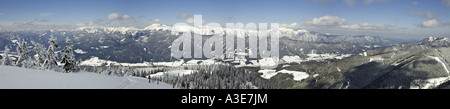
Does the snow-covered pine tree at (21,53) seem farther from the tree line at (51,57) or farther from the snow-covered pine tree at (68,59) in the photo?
the snow-covered pine tree at (68,59)

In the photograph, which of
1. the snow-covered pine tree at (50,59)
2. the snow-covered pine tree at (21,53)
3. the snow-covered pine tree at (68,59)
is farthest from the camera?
the snow-covered pine tree at (21,53)

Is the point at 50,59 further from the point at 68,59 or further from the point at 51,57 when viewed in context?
the point at 68,59

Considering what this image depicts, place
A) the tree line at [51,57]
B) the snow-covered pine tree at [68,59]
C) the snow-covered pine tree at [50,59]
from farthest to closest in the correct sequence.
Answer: the snow-covered pine tree at [50,59] < the tree line at [51,57] < the snow-covered pine tree at [68,59]

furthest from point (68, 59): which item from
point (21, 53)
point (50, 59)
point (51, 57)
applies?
point (21, 53)

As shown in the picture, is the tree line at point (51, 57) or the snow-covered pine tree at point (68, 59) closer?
the snow-covered pine tree at point (68, 59)

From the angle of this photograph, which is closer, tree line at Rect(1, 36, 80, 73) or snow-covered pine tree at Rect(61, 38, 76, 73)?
snow-covered pine tree at Rect(61, 38, 76, 73)

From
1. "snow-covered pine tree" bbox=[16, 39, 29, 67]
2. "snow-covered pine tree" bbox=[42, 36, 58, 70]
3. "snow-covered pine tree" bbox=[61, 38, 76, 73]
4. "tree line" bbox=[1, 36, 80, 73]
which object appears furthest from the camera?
"snow-covered pine tree" bbox=[16, 39, 29, 67]

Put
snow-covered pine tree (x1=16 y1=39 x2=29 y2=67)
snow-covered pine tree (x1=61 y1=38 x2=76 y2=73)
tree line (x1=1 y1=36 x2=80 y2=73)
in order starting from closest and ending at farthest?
1. snow-covered pine tree (x1=61 y1=38 x2=76 y2=73)
2. tree line (x1=1 y1=36 x2=80 y2=73)
3. snow-covered pine tree (x1=16 y1=39 x2=29 y2=67)

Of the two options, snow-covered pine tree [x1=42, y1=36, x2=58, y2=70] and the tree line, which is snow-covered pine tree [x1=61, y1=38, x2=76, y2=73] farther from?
snow-covered pine tree [x1=42, y1=36, x2=58, y2=70]

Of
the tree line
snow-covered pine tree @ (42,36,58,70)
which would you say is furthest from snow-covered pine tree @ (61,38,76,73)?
snow-covered pine tree @ (42,36,58,70)

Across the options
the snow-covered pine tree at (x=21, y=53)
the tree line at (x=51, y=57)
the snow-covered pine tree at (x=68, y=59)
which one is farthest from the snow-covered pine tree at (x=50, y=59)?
the snow-covered pine tree at (x=21, y=53)
